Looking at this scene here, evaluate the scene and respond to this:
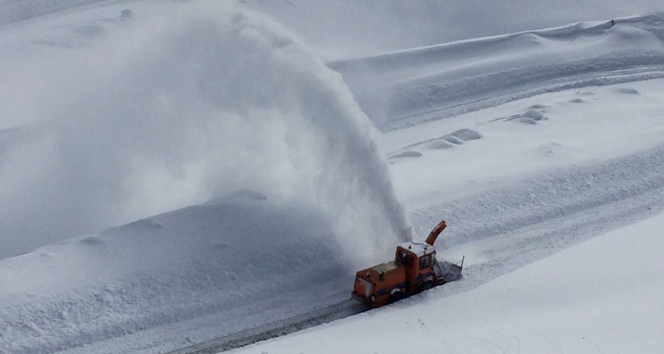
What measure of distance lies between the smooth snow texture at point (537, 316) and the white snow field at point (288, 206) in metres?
0.05

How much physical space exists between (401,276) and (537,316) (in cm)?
286

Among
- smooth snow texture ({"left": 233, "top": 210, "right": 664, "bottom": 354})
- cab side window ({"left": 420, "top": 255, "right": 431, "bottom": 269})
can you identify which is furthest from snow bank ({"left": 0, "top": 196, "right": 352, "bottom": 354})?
cab side window ({"left": 420, "top": 255, "right": 431, "bottom": 269})

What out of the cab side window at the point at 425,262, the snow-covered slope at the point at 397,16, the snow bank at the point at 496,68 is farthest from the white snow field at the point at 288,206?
the snow-covered slope at the point at 397,16

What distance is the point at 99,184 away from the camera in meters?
19.0

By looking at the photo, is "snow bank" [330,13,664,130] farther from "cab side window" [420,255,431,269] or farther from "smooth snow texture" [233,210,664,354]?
"smooth snow texture" [233,210,664,354]

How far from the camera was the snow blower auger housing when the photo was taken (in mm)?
15625

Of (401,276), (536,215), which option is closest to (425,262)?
(401,276)

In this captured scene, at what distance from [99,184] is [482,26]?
76.9 ft

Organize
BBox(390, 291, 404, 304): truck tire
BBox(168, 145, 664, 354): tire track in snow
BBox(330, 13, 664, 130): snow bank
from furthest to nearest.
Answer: BBox(330, 13, 664, 130): snow bank → BBox(168, 145, 664, 354): tire track in snow → BBox(390, 291, 404, 304): truck tire

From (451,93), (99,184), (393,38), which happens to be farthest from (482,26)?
(99,184)

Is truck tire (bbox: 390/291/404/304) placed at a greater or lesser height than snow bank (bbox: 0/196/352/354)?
lesser

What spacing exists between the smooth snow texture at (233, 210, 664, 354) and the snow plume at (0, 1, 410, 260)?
2.53 metres

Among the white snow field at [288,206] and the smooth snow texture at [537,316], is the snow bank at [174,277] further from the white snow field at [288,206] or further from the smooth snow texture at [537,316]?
the smooth snow texture at [537,316]

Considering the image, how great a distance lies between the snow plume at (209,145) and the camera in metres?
17.6
